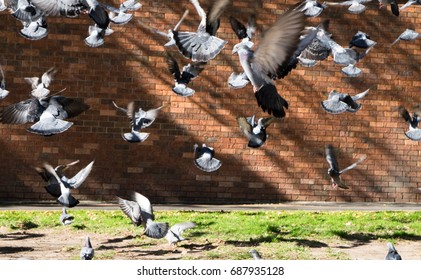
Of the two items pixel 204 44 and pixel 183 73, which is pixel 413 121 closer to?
pixel 183 73

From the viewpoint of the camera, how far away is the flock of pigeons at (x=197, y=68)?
7.10 metres

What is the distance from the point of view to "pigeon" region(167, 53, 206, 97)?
12320 millimetres

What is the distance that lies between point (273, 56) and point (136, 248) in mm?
3079

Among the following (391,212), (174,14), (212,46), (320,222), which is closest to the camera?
A: (212,46)

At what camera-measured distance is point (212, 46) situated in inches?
382

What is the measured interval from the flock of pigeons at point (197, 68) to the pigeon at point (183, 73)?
1 centimetres

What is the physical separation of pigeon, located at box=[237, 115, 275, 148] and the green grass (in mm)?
918

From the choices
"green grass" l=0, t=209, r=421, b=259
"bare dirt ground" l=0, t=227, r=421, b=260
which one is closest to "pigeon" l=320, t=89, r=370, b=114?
"green grass" l=0, t=209, r=421, b=259

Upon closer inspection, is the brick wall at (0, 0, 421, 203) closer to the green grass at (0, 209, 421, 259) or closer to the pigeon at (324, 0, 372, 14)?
the pigeon at (324, 0, 372, 14)

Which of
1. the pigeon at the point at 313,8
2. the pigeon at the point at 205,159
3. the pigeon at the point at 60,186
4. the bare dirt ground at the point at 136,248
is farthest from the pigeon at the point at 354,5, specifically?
the pigeon at the point at 60,186

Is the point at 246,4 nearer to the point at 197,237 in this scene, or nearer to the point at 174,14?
the point at 174,14
